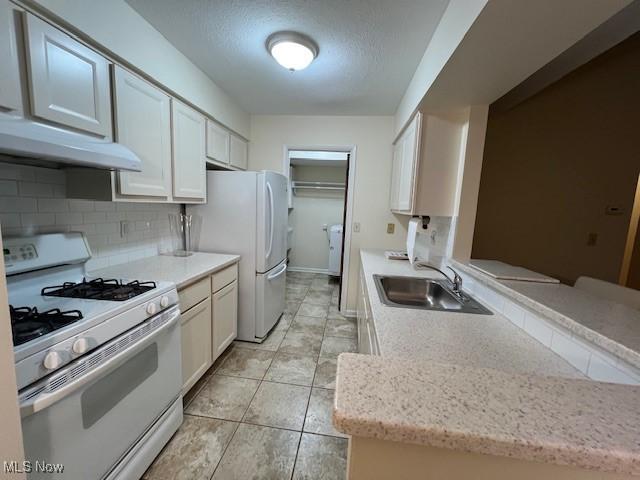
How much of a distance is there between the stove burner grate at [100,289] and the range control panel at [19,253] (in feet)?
0.54

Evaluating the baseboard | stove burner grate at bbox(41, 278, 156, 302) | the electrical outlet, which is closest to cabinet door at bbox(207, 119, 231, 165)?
the electrical outlet

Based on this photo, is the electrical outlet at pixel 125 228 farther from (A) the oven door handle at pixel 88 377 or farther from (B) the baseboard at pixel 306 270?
(B) the baseboard at pixel 306 270

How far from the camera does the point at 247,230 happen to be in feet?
7.90

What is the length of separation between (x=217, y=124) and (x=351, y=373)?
258 cm

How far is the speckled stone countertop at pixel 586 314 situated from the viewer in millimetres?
695

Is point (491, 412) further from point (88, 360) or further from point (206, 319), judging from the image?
point (206, 319)

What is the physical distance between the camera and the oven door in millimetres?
841

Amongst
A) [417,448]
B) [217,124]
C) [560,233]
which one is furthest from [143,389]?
[560,233]

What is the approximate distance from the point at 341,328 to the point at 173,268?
1865mm

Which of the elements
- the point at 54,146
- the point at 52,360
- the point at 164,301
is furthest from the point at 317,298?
the point at 54,146

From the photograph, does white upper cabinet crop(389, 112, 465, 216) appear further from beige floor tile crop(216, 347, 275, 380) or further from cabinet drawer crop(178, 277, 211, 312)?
beige floor tile crop(216, 347, 275, 380)

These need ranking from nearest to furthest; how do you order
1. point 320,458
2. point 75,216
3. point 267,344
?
point 320,458
point 75,216
point 267,344

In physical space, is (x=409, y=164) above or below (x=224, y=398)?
above

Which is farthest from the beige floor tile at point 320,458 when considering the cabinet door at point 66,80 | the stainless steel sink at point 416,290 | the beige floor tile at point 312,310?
the cabinet door at point 66,80
